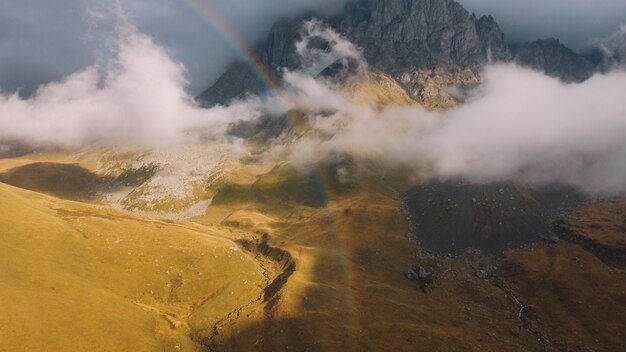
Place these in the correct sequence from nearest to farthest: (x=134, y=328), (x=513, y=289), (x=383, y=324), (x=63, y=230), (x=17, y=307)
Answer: (x=17, y=307) → (x=134, y=328) → (x=383, y=324) → (x=63, y=230) → (x=513, y=289)

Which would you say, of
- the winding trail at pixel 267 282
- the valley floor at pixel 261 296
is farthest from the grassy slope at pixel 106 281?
the winding trail at pixel 267 282

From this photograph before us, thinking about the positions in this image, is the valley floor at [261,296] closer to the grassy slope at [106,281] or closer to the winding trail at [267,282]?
the grassy slope at [106,281]

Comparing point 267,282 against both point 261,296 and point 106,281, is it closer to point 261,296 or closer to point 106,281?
point 261,296

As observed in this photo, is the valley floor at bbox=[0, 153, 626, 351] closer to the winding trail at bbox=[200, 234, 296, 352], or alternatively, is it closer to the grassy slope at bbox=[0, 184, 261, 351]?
the grassy slope at bbox=[0, 184, 261, 351]

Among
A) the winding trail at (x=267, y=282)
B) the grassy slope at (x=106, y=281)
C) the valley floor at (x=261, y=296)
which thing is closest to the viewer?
the grassy slope at (x=106, y=281)

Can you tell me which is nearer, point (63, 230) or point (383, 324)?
point (383, 324)

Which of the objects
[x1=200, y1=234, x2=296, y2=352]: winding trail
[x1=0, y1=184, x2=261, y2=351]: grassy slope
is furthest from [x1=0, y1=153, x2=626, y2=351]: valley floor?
[x1=200, y1=234, x2=296, y2=352]: winding trail

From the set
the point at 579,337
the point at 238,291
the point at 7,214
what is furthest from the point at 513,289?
the point at 7,214

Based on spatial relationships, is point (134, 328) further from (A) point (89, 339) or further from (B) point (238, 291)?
(B) point (238, 291)
